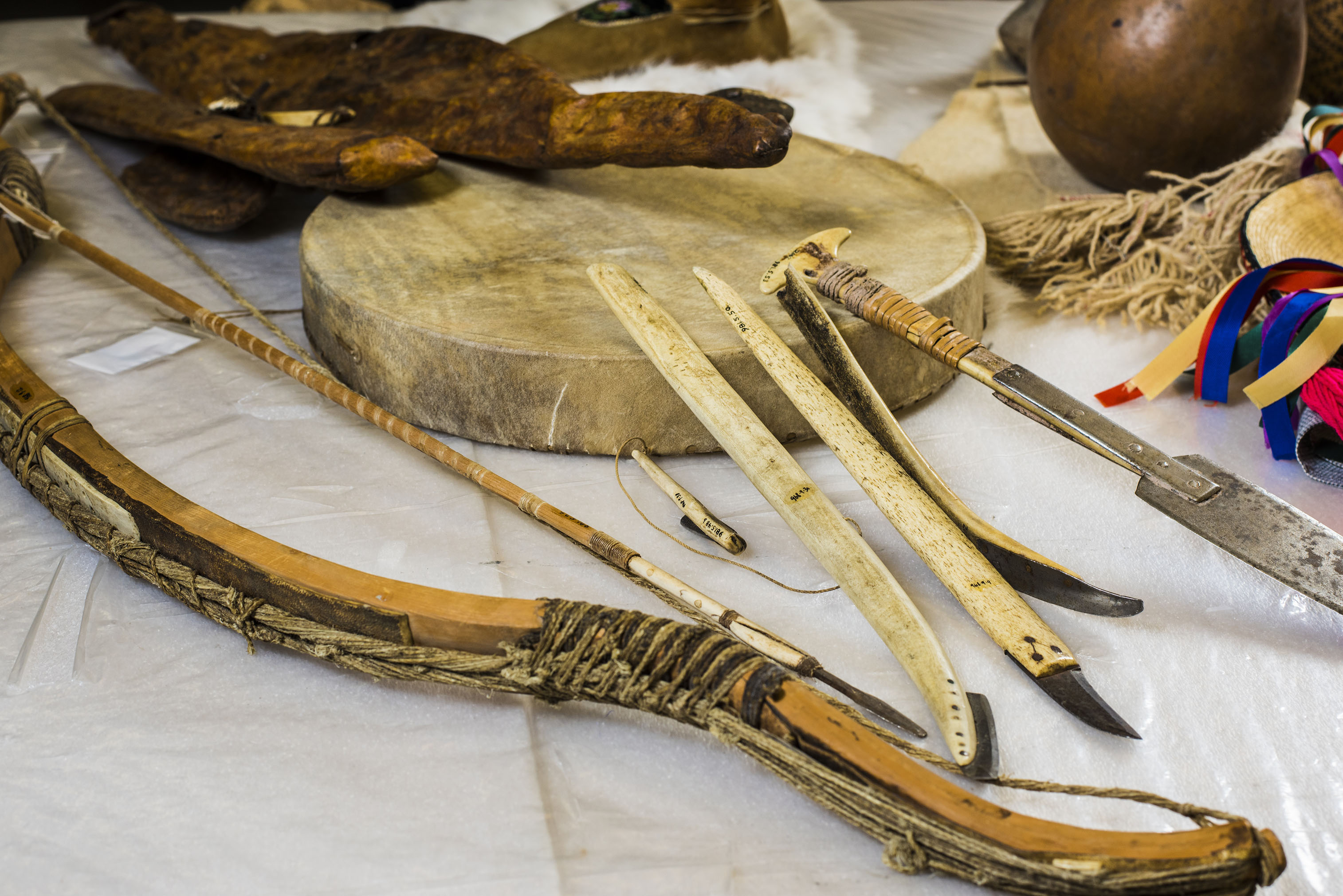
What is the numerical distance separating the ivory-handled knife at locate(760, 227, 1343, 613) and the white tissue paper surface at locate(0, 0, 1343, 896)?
12cm

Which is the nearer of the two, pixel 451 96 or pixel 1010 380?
pixel 1010 380

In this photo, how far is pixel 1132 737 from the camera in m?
0.86

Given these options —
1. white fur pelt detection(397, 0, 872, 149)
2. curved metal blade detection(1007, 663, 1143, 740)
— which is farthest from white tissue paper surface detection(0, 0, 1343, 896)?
white fur pelt detection(397, 0, 872, 149)

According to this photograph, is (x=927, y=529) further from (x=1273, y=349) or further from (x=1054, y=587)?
(x=1273, y=349)

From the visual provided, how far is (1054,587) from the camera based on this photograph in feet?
3.12

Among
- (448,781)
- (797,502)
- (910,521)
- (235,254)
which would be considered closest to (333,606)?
(448,781)

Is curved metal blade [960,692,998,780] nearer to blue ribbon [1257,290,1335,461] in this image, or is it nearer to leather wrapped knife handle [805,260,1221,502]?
leather wrapped knife handle [805,260,1221,502]

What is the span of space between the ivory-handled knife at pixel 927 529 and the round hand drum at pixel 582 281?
0.04m

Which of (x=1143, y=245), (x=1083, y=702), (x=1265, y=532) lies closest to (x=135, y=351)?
(x=1083, y=702)

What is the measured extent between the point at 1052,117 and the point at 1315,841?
1.40 m

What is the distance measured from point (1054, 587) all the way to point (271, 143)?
1307 mm

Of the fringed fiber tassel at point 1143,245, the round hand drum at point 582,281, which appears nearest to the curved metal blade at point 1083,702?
the round hand drum at point 582,281

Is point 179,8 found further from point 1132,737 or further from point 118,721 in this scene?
point 1132,737

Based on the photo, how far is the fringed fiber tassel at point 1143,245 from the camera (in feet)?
5.11
